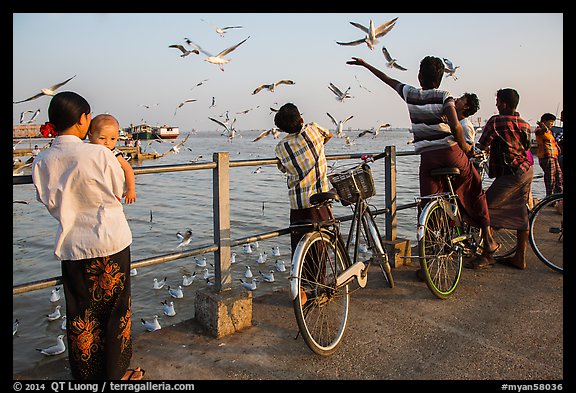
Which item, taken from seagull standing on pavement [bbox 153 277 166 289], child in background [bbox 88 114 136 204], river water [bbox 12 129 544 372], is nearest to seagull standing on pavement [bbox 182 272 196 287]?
river water [bbox 12 129 544 372]

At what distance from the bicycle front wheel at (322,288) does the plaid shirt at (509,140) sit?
2.44m

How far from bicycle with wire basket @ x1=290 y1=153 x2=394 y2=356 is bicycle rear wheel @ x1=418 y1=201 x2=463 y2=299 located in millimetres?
502

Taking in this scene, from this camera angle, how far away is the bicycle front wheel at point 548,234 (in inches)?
189

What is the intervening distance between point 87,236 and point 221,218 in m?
1.20

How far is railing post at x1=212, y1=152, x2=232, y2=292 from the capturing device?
3.43 meters

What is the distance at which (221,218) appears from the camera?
138 inches

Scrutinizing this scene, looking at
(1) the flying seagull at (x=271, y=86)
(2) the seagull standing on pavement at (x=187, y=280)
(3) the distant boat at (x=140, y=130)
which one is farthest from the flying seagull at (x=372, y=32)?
(3) the distant boat at (x=140, y=130)

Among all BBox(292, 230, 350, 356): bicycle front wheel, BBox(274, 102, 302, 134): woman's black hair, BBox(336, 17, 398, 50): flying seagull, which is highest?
BBox(336, 17, 398, 50): flying seagull

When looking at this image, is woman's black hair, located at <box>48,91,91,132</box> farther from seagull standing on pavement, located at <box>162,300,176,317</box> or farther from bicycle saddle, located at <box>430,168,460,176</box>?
seagull standing on pavement, located at <box>162,300,176,317</box>

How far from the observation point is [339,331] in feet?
10.6

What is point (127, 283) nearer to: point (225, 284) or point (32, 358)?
point (225, 284)

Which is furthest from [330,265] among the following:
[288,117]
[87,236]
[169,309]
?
[169,309]

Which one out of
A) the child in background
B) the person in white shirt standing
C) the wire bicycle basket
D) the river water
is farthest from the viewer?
the river water

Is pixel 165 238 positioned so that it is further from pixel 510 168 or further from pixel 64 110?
pixel 64 110
